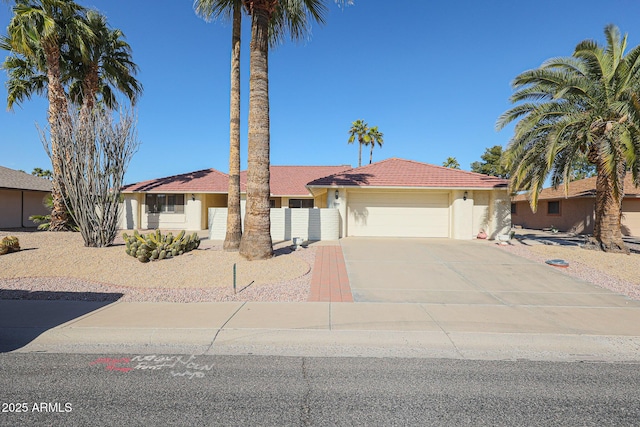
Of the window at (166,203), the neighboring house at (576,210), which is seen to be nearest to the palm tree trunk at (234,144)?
the window at (166,203)

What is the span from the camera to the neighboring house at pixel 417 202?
53.6ft

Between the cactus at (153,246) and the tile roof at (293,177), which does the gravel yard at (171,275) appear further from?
the tile roof at (293,177)

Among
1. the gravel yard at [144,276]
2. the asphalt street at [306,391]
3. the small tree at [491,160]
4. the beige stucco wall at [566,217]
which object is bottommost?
the asphalt street at [306,391]

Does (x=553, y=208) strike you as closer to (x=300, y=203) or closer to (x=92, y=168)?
(x=300, y=203)

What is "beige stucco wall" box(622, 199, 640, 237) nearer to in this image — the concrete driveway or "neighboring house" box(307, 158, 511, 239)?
"neighboring house" box(307, 158, 511, 239)

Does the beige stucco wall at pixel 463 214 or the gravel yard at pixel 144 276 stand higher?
the beige stucco wall at pixel 463 214

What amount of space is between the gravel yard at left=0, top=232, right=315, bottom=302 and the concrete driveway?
190cm

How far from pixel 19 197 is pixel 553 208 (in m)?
40.3

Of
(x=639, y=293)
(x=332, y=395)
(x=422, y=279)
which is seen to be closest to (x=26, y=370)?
(x=332, y=395)

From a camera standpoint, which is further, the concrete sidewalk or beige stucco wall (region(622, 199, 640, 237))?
beige stucco wall (region(622, 199, 640, 237))

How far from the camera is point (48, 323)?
5336mm

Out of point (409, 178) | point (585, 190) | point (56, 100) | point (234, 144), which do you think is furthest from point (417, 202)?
point (56, 100)

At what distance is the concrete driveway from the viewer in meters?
7.05

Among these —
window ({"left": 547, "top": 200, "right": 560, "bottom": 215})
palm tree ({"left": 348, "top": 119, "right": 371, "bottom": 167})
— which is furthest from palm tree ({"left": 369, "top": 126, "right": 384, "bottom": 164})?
window ({"left": 547, "top": 200, "right": 560, "bottom": 215})
